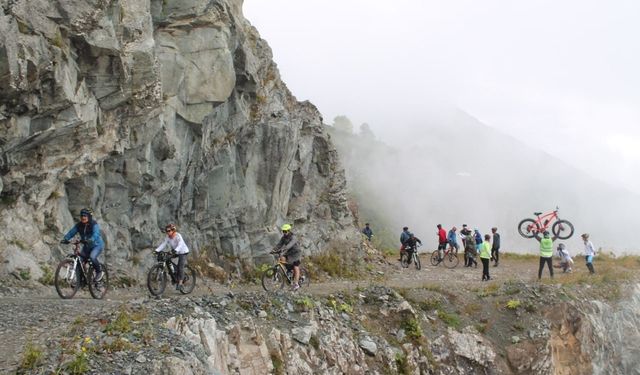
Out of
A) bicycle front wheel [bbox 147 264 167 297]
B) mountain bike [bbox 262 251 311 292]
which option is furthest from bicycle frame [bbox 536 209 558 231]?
bicycle front wheel [bbox 147 264 167 297]

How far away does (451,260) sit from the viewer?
3497 centimetres

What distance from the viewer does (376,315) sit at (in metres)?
17.1

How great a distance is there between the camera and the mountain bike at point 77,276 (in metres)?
13.2

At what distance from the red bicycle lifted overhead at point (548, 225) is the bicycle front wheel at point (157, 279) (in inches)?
971

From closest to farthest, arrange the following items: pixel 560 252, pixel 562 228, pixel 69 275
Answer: pixel 69 275
pixel 560 252
pixel 562 228

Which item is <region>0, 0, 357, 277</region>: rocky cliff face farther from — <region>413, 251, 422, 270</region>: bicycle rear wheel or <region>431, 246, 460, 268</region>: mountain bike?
<region>431, 246, 460, 268</region>: mountain bike

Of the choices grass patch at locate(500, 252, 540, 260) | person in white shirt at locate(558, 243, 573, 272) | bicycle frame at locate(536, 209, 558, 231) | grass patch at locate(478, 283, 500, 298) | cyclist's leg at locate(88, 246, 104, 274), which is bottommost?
grass patch at locate(478, 283, 500, 298)

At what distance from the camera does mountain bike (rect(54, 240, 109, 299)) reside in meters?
13.2

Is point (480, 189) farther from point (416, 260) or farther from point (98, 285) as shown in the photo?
point (98, 285)

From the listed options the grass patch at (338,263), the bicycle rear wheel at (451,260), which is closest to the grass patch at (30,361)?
the grass patch at (338,263)

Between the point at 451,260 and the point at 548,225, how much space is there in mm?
6538

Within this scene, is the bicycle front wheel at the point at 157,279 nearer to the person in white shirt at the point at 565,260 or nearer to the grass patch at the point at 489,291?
the grass patch at the point at 489,291

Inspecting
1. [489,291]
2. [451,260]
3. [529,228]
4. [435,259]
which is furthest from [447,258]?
[489,291]

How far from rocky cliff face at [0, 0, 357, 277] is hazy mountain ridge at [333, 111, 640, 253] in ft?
282
